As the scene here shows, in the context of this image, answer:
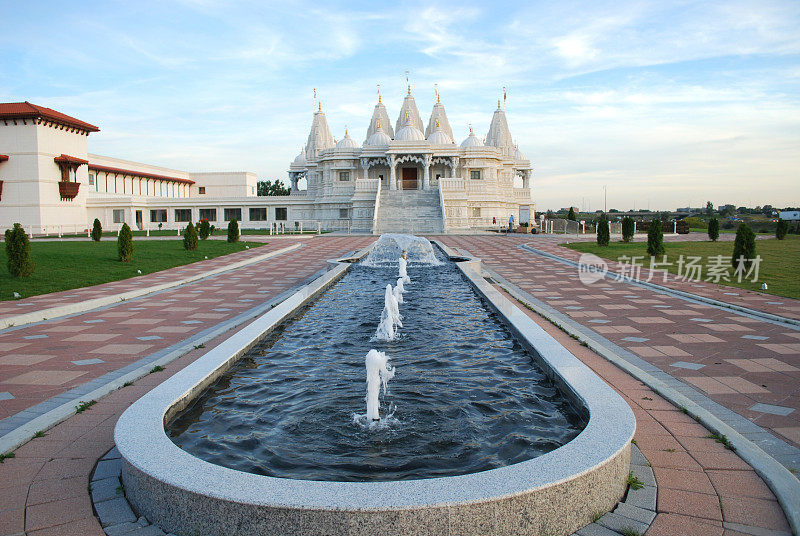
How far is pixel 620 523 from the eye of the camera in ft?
9.80

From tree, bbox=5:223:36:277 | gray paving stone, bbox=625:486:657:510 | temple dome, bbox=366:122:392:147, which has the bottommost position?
gray paving stone, bbox=625:486:657:510

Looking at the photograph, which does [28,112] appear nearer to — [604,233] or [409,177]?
[409,177]

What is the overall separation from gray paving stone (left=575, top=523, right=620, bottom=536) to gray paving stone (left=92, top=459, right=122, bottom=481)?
293 cm

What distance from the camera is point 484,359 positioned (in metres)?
6.35

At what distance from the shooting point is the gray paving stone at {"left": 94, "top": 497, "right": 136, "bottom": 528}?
304 centimetres

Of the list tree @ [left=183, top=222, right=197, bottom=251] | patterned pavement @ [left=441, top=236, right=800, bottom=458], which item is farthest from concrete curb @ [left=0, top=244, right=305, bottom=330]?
patterned pavement @ [left=441, top=236, right=800, bottom=458]

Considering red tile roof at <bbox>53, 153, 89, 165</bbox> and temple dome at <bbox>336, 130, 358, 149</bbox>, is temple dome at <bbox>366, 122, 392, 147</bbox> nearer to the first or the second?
temple dome at <bbox>336, 130, 358, 149</bbox>

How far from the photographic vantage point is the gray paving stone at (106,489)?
3289 millimetres

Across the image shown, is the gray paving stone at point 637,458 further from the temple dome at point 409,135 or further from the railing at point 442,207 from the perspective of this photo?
the temple dome at point 409,135

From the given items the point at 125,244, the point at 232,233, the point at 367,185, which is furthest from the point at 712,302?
the point at 367,185

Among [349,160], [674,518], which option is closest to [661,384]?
[674,518]

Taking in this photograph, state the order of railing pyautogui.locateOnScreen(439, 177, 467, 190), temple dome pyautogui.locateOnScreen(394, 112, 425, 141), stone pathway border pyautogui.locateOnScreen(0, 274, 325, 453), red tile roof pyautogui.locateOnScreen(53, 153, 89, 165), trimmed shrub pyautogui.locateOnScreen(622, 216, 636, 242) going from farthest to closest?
temple dome pyautogui.locateOnScreen(394, 112, 425, 141) → railing pyautogui.locateOnScreen(439, 177, 467, 190) → red tile roof pyautogui.locateOnScreen(53, 153, 89, 165) → trimmed shrub pyautogui.locateOnScreen(622, 216, 636, 242) → stone pathway border pyautogui.locateOnScreen(0, 274, 325, 453)

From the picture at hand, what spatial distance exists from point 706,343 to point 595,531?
16.7ft

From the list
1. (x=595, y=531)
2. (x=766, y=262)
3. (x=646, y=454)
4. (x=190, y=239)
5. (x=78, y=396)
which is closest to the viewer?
(x=595, y=531)
